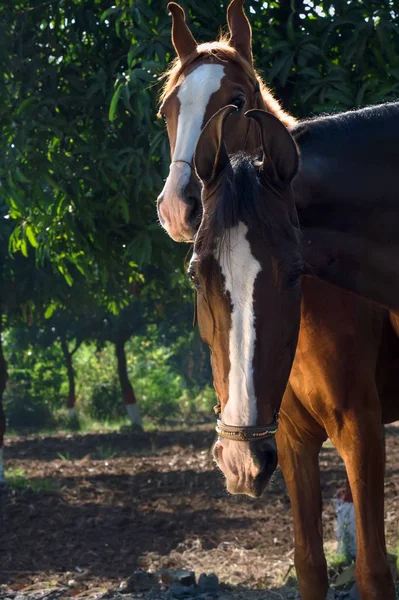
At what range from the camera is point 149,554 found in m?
7.38

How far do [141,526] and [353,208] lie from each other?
603 cm

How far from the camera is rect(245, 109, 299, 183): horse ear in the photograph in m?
2.76

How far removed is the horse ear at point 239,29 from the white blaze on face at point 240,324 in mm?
1996

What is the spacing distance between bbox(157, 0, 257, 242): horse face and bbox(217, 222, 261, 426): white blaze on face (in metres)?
0.79

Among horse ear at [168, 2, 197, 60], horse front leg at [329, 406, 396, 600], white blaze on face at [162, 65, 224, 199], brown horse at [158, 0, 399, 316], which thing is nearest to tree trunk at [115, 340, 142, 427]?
horse ear at [168, 2, 197, 60]

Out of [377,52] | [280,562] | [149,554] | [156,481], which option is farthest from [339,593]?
[156,481]

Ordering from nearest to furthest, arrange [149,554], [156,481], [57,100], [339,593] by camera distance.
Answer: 1. [339,593]
2. [57,100]
3. [149,554]
4. [156,481]

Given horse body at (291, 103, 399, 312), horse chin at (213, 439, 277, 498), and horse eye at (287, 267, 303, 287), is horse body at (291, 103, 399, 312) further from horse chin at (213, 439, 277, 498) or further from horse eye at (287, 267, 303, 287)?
horse chin at (213, 439, 277, 498)

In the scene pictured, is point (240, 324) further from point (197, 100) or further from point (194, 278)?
point (197, 100)

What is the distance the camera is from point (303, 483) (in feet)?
12.8

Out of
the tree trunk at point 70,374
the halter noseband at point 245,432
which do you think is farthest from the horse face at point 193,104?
the tree trunk at point 70,374

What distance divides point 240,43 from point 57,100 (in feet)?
6.75

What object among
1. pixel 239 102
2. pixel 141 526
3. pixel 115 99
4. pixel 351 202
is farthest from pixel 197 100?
pixel 141 526

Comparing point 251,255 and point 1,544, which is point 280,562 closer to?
point 1,544
